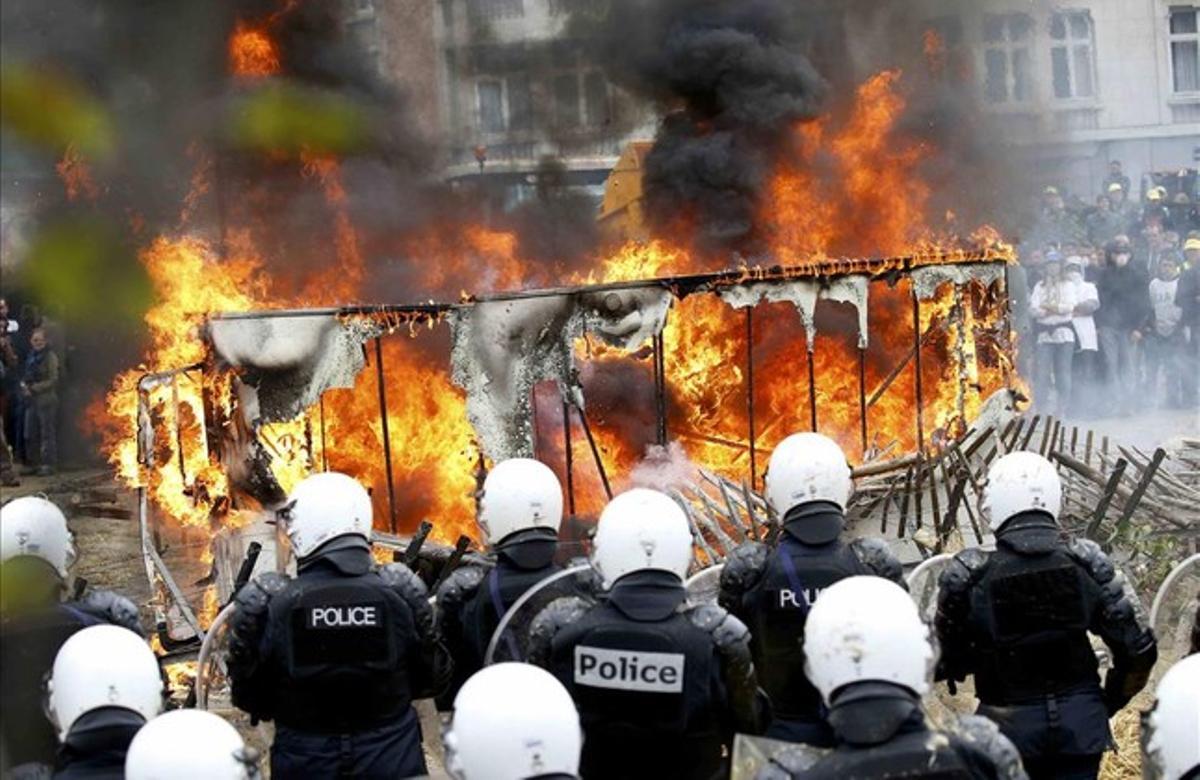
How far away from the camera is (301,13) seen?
54.8 feet

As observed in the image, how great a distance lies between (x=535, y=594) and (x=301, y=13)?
1256 cm

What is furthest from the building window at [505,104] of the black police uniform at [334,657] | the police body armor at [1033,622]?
the police body armor at [1033,622]

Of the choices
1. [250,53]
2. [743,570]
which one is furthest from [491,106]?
[743,570]

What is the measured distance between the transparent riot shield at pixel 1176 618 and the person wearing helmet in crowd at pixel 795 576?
304cm

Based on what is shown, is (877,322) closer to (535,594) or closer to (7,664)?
(535,594)

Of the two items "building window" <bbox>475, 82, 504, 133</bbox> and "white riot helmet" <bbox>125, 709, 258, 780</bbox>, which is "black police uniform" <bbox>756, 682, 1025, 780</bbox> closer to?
"white riot helmet" <bbox>125, 709, 258, 780</bbox>

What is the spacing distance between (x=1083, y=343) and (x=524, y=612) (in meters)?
11.0

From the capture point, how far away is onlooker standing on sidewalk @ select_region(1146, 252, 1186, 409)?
50.3 ft

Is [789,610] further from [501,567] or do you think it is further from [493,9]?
[493,9]

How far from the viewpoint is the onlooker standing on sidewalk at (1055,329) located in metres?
15.1

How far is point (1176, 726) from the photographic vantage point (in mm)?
3436

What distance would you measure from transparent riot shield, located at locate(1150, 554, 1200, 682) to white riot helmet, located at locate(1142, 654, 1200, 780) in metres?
4.27

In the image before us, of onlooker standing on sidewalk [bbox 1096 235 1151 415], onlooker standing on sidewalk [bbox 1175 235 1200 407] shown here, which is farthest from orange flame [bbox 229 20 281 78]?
onlooker standing on sidewalk [bbox 1175 235 1200 407]

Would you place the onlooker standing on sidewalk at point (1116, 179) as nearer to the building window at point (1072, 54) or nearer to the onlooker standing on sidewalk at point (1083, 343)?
the building window at point (1072, 54)
